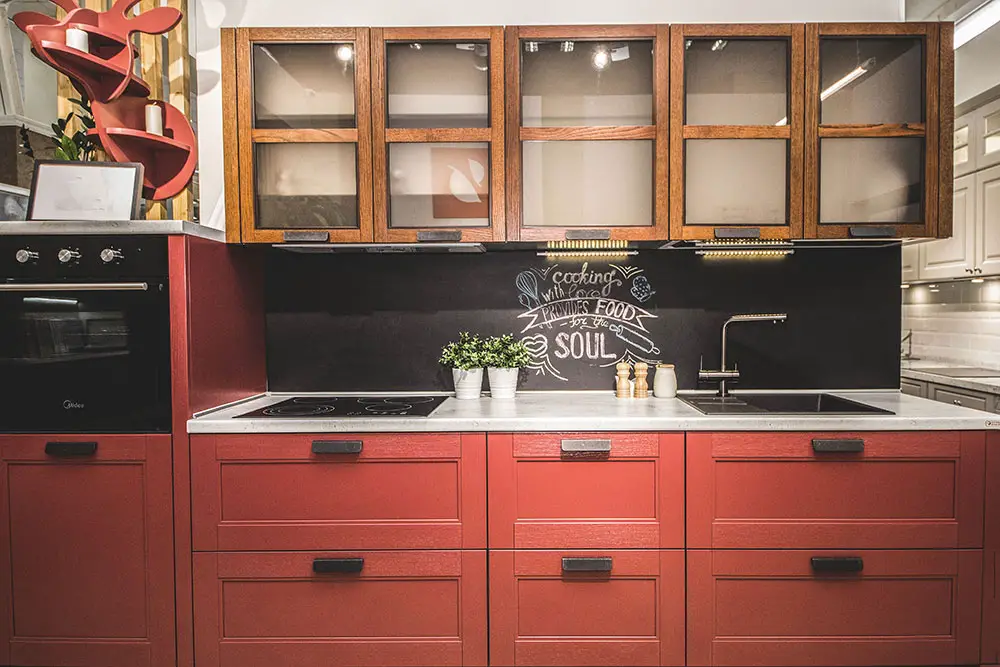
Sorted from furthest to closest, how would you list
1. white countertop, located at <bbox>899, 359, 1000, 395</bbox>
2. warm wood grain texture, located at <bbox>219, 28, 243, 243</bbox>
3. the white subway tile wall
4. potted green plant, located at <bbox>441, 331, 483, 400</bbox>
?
1. the white subway tile wall
2. white countertop, located at <bbox>899, 359, 1000, 395</bbox>
3. potted green plant, located at <bbox>441, 331, 483, 400</bbox>
4. warm wood grain texture, located at <bbox>219, 28, 243, 243</bbox>

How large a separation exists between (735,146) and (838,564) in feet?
4.85

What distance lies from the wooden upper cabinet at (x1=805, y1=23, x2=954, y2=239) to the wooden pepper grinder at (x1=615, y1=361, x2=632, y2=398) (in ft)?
2.79

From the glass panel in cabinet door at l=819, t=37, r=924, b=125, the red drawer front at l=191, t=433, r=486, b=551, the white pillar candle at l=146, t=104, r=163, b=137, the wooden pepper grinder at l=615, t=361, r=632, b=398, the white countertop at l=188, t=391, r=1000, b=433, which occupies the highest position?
the glass panel in cabinet door at l=819, t=37, r=924, b=125

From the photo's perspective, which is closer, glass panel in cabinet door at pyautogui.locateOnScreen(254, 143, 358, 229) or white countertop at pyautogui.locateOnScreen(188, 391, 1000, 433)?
white countertop at pyautogui.locateOnScreen(188, 391, 1000, 433)

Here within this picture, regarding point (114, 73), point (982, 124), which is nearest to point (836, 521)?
point (114, 73)

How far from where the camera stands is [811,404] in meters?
2.31

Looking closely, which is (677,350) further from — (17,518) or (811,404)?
(17,518)

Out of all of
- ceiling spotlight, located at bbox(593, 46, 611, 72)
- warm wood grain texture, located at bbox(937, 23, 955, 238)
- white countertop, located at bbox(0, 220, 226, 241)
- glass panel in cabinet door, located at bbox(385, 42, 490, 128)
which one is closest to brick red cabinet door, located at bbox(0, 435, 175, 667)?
white countertop, located at bbox(0, 220, 226, 241)

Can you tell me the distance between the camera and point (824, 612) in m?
1.85

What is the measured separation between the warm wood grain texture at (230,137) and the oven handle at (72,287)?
0.37 meters

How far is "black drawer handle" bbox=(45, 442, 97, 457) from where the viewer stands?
1.85 m

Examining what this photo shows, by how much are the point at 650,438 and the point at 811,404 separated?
3.00 ft

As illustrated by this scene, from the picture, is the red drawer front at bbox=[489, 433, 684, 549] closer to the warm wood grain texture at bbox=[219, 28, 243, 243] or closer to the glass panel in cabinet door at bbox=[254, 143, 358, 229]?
the glass panel in cabinet door at bbox=[254, 143, 358, 229]

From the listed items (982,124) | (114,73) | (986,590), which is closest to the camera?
(986,590)
